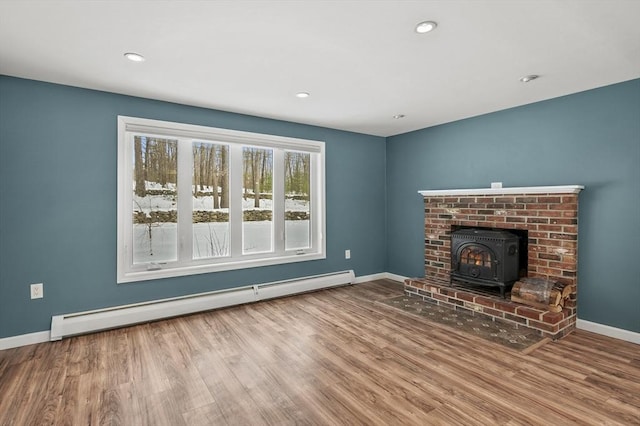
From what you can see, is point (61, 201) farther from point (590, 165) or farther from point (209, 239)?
point (590, 165)

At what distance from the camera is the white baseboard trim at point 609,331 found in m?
2.86

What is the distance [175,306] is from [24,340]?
1.21m

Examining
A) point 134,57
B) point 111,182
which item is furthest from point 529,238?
point 111,182

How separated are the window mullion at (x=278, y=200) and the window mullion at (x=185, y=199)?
107cm

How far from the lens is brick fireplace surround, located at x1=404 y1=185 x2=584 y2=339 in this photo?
123 inches

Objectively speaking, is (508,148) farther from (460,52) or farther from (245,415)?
(245,415)

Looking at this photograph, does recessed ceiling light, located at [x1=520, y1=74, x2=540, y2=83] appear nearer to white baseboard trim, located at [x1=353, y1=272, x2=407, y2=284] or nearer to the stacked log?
the stacked log

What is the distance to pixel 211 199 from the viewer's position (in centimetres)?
383

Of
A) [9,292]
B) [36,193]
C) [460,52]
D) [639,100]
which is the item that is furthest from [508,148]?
[9,292]

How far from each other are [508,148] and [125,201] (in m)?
4.23

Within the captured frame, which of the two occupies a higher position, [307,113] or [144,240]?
[307,113]

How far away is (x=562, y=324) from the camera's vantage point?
9.77 ft

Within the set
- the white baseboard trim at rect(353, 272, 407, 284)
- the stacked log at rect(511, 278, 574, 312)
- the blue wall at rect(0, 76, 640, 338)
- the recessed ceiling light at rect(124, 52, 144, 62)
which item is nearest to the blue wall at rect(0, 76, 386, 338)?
the blue wall at rect(0, 76, 640, 338)

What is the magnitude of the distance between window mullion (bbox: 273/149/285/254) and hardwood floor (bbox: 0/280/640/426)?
1.28 m
